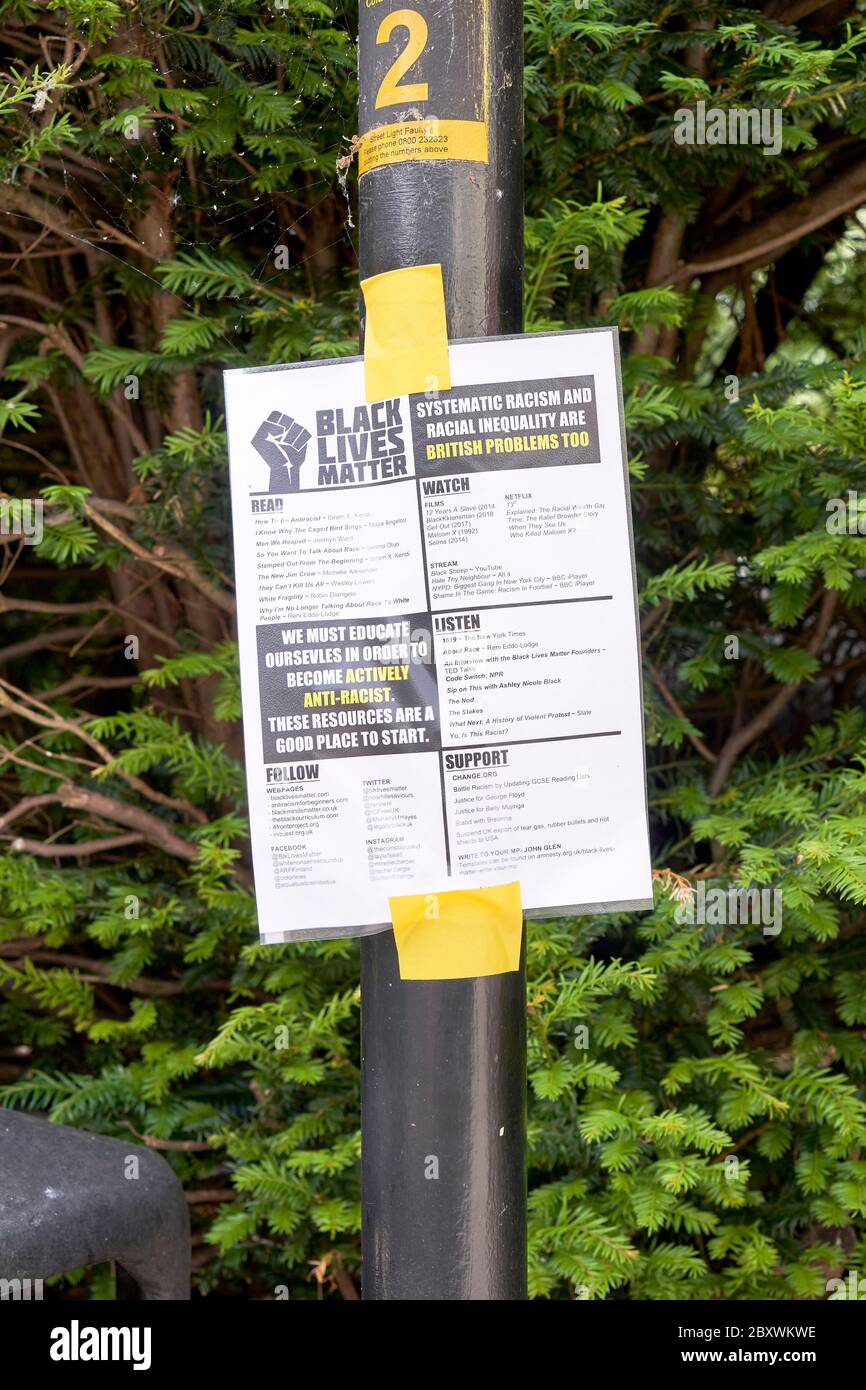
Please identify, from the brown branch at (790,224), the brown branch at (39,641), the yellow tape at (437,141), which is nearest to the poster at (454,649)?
the yellow tape at (437,141)

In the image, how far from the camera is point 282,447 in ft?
6.05

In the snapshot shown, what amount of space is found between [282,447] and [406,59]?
59 cm

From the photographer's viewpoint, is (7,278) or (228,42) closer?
(228,42)

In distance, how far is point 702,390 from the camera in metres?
3.11

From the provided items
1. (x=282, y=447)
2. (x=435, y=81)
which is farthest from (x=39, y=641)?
(x=435, y=81)

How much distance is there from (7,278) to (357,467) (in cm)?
231

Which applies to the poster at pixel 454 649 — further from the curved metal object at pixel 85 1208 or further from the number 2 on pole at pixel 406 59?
the curved metal object at pixel 85 1208

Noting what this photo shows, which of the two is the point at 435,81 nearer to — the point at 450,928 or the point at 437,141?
the point at 437,141

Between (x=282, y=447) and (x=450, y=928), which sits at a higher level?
(x=282, y=447)

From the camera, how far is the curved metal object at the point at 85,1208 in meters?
2.03

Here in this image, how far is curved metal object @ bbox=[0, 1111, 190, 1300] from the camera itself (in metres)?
2.03

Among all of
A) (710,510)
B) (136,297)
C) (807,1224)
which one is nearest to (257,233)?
(136,297)

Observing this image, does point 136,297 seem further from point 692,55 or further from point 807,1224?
point 807,1224

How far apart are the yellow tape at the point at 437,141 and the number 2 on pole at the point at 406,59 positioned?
0.13ft
